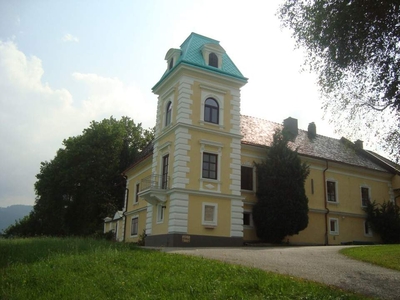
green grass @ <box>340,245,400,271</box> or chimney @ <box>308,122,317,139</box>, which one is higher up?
chimney @ <box>308,122,317,139</box>

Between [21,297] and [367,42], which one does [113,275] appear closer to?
[21,297]

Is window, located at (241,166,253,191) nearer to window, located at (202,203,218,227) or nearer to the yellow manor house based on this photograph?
the yellow manor house

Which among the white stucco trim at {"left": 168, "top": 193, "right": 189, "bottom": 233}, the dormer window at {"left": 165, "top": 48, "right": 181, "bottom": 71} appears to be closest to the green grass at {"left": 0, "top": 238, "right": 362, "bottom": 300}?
the white stucco trim at {"left": 168, "top": 193, "right": 189, "bottom": 233}

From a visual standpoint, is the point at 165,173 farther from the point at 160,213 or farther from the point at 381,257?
the point at 381,257

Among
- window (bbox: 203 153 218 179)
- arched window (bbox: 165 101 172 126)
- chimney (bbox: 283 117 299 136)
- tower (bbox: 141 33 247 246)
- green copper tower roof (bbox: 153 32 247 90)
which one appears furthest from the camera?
chimney (bbox: 283 117 299 136)

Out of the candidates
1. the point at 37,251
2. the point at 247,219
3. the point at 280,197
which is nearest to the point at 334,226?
the point at 280,197

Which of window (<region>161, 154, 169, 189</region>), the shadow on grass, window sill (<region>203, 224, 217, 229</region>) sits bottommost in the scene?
the shadow on grass

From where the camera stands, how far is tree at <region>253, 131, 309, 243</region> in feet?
84.3

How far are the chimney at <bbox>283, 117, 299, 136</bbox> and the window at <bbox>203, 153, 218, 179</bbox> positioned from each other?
36.6 feet

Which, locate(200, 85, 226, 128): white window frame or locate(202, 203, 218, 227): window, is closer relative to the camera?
locate(202, 203, 218, 227): window

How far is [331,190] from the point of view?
3216 cm

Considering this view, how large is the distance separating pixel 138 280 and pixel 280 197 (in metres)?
17.5

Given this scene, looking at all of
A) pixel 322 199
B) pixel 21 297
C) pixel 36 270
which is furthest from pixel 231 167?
pixel 21 297

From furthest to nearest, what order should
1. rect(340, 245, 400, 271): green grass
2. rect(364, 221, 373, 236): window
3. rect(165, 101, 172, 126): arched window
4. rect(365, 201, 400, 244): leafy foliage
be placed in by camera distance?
rect(364, 221, 373, 236): window → rect(365, 201, 400, 244): leafy foliage → rect(165, 101, 172, 126): arched window → rect(340, 245, 400, 271): green grass
